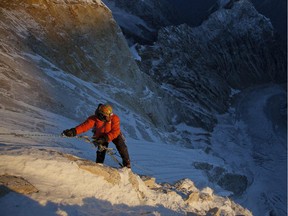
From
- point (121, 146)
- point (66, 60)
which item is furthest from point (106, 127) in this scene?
point (66, 60)

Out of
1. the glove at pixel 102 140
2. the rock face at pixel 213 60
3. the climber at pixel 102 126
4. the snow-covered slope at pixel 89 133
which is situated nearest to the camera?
the snow-covered slope at pixel 89 133

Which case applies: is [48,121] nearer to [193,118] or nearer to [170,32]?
[193,118]

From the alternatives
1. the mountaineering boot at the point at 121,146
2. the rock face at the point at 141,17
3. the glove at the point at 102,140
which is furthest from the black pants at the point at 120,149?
the rock face at the point at 141,17

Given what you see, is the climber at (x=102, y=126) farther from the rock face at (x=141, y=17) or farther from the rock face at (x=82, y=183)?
the rock face at (x=141, y=17)

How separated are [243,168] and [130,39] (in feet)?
109

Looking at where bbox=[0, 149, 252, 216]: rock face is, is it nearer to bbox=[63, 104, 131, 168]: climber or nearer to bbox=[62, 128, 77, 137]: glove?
bbox=[62, 128, 77, 137]: glove

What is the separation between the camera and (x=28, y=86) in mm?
23188

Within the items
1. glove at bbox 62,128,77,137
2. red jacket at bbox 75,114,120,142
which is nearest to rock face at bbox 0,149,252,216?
glove at bbox 62,128,77,137

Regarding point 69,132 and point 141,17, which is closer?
point 69,132

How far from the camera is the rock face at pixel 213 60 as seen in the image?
200 ft

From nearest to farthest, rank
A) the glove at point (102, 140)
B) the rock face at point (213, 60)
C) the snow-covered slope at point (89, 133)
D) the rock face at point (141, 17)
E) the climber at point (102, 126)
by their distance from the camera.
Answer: the snow-covered slope at point (89, 133), the climber at point (102, 126), the glove at point (102, 140), the rock face at point (213, 60), the rock face at point (141, 17)

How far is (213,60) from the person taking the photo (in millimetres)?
81688

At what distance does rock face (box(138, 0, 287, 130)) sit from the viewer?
6084 cm

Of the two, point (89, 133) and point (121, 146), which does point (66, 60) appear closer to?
point (89, 133)
